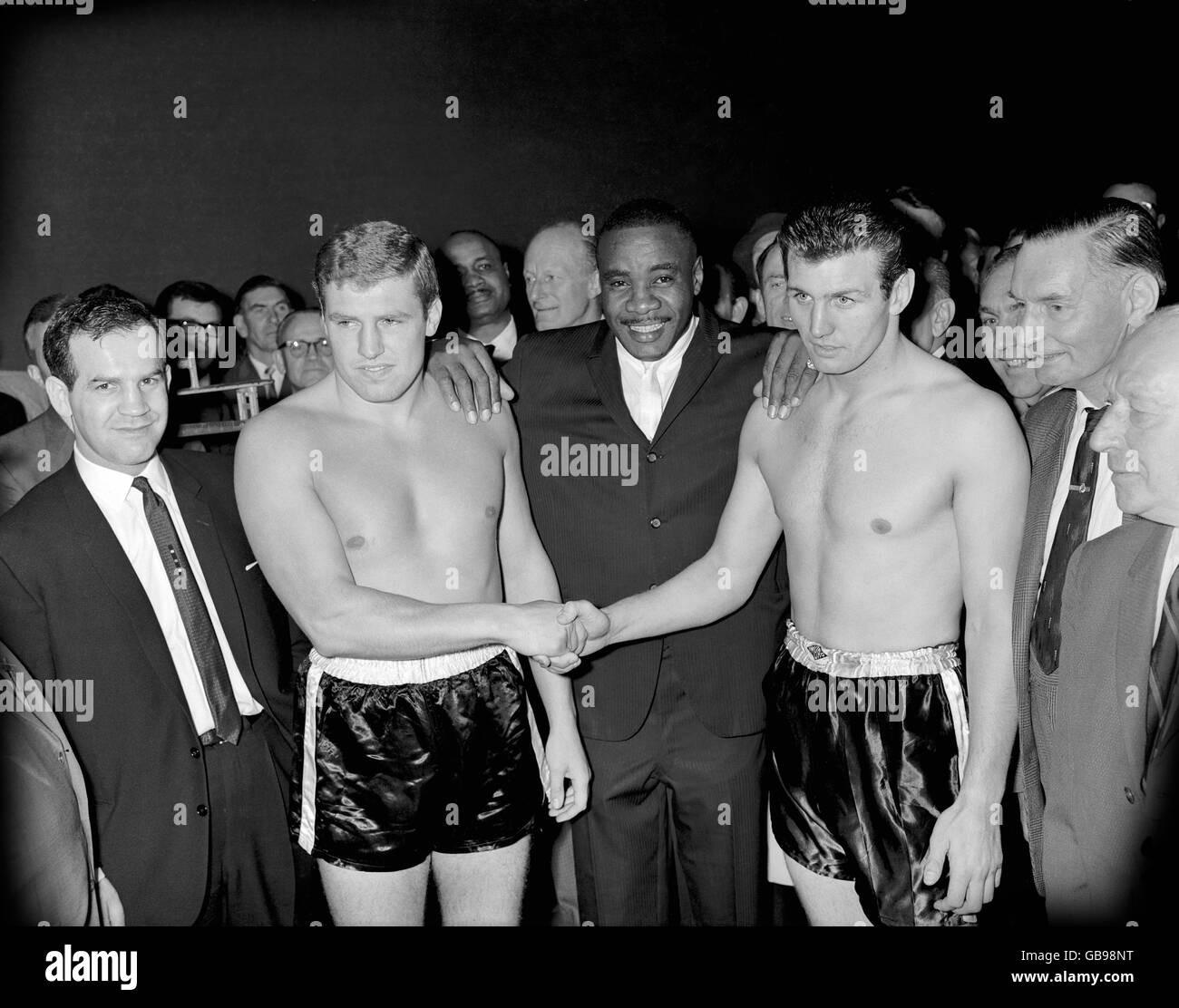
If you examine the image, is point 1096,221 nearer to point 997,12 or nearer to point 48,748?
point 48,748

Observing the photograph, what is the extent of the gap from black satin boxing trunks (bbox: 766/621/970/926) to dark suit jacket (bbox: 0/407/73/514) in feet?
7.68

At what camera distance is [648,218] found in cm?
271

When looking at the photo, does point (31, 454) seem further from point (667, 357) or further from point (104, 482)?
point (667, 357)

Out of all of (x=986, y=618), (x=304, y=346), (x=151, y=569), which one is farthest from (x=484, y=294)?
(x=986, y=618)

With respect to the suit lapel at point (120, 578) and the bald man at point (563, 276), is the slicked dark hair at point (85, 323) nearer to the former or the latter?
the suit lapel at point (120, 578)

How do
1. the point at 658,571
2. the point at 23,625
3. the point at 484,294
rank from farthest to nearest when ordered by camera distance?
1. the point at 484,294
2. the point at 658,571
3. the point at 23,625

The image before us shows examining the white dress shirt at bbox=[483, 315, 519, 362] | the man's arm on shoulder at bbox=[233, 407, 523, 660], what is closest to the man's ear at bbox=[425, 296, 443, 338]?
the man's arm on shoulder at bbox=[233, 407, 523, 660]

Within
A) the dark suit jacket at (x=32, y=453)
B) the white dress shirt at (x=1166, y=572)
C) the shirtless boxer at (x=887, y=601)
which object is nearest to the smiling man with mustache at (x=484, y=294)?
Result: the dark suit jacket at (x=32, y=453)

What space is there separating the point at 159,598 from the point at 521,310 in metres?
4.33

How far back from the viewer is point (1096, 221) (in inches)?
86.4

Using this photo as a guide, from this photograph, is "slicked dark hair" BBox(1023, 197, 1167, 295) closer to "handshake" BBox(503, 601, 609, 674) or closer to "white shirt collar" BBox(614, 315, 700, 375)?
"white shirt collar" BBox(614, 315, 700, 375)

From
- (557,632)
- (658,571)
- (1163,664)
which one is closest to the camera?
(1163,664)

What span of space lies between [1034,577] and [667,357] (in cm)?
104

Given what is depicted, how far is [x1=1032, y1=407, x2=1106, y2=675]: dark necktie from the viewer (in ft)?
6.88
